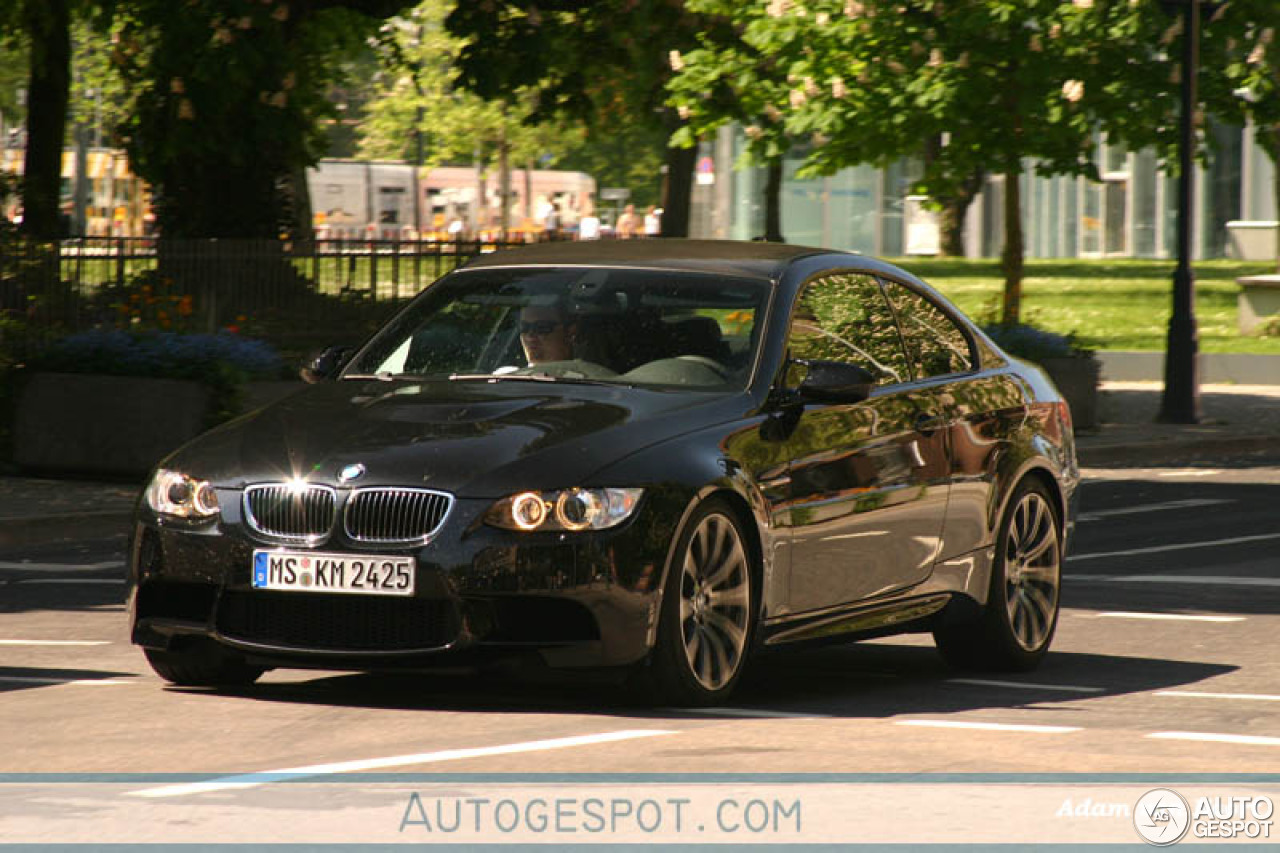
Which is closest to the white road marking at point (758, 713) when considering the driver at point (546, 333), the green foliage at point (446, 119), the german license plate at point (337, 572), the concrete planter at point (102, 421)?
the german license plate at point (337, 572)

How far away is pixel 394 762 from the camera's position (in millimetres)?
6797

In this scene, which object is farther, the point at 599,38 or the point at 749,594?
the point at 599,38

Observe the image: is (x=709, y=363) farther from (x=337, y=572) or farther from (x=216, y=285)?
(x=216, y=285)

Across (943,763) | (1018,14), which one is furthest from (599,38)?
(943,763)

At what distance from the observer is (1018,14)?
2397cm

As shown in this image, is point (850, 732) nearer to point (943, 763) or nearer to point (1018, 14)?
point (943, 763)

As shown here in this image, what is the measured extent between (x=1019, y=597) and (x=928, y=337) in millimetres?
1046

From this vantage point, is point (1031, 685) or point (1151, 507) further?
point (1151, 507)

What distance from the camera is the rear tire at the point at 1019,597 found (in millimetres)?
9391

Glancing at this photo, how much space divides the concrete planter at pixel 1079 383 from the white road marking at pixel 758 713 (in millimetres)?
16237

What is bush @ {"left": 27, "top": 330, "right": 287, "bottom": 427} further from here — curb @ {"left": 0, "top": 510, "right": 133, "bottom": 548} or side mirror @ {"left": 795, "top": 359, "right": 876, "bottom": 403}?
side mirror @ {"left": 795, "top": 359, "right": 876, "bottom": 403}

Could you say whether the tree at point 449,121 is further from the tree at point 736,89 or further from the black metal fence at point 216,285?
the black metal fence at point 216,285

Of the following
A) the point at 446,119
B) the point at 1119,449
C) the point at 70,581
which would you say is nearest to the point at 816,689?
the point at 70,581

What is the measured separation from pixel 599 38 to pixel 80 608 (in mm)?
16998
